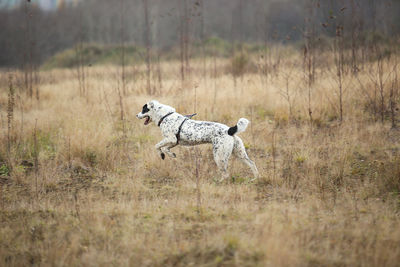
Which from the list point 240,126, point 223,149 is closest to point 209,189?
point 223,149

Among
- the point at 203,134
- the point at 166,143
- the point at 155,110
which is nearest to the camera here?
the point at 203,134

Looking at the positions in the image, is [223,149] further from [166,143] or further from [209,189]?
[166,143]

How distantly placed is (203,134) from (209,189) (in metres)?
0.81

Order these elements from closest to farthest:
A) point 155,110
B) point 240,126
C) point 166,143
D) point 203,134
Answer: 1. point 240,126
2. point 203,134
3. point 166,143
4. point 155,110

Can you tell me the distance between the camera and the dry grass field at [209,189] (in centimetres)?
351

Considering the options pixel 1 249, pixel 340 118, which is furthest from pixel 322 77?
pixel 1 249

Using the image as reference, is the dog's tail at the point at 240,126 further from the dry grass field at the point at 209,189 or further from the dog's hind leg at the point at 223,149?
the dry grass field at the point at 209,189

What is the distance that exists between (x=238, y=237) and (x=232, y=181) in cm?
180

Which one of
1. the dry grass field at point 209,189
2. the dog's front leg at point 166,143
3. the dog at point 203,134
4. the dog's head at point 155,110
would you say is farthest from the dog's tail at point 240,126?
the dog's head at point 155,110

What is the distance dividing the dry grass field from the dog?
0.35 metres

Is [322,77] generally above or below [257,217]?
above

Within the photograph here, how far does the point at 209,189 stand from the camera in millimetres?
5016

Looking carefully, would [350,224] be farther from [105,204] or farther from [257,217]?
[105,204]

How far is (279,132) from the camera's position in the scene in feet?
24.8
